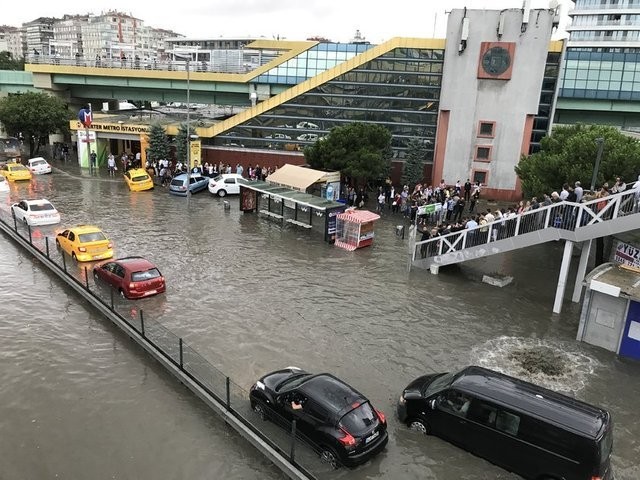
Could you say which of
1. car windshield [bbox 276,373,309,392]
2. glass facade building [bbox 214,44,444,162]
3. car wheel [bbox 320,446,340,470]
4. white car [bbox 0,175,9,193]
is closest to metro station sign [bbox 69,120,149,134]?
glass facade building [bbox 214,44,444,162]

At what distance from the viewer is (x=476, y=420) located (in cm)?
1070

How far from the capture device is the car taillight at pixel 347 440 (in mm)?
10055

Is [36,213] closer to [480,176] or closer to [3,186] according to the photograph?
[3,186]

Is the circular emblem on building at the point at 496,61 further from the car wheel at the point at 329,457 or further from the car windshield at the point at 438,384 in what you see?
the car wheel at the point at 329,457

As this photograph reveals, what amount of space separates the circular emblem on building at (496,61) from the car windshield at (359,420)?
30.7 metres

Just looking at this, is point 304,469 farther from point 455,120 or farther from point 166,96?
point 166,96

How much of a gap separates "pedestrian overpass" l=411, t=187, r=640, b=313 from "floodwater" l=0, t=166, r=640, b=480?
3.22 feet

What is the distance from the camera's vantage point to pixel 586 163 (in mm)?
23250

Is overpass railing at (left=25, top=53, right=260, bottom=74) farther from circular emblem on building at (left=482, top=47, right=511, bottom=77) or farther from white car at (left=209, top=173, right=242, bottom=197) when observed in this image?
circular emblem on building at (left=482, top=47, right=511, bottom=77)

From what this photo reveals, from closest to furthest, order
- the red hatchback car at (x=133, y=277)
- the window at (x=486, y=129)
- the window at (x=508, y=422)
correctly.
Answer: the window at (x=508, y=422)
the red hatchback car at (x=133, y=277)
the window at (x=486, y=129)

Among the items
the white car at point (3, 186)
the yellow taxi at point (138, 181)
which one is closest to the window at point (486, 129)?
the yellow taxi at point (138, 181)

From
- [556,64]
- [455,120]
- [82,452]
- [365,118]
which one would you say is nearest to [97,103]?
[365,118]

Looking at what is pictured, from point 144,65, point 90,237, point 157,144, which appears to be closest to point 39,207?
point 90,237

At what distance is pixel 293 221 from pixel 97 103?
45718 mm
